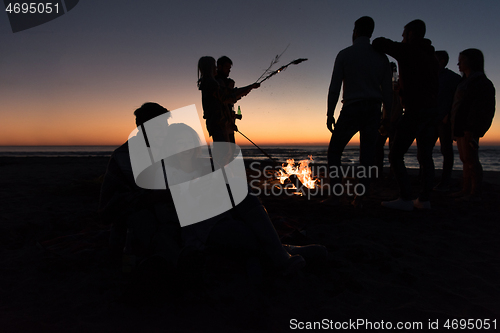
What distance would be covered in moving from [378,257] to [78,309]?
8.26 feet

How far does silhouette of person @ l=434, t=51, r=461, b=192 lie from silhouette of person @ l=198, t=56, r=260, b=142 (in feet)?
12.7

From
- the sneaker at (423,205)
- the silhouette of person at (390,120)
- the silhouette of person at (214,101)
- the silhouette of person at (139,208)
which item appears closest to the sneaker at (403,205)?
the sneaker at (423,205)

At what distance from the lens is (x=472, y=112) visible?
4453 millimetres

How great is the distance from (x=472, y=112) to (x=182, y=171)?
515 cm

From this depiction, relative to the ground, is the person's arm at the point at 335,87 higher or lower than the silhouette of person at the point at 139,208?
higher

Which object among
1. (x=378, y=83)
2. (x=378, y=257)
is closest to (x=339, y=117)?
(x=378, y=83)

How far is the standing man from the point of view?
3.86 m

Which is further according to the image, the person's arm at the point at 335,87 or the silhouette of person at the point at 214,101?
the silhouette of person at the point at 214,101

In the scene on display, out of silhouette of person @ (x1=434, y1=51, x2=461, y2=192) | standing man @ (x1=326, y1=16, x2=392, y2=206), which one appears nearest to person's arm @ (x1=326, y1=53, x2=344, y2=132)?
standing man @ (x1=326, y1=16, x2=392, y2=206)

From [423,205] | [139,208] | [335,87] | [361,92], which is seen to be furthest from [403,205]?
[139,208]

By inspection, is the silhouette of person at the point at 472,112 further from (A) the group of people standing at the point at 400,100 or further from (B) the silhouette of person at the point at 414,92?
(B) the silhouette of person at the point at 414,92

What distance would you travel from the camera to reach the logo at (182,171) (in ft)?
6.37

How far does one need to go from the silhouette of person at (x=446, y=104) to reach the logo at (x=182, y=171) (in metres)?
4.55

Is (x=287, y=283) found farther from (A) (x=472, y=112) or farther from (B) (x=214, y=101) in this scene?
(A) (x=472, y=112)
